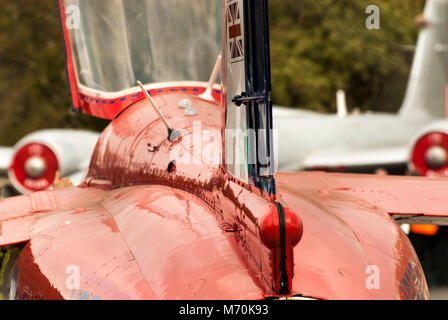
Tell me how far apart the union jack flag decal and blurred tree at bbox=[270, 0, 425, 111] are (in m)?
20.5

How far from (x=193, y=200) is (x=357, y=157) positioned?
8887 mm

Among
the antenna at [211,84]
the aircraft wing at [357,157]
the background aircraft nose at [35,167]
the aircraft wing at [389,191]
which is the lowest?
the aircraft wing at [357,157]

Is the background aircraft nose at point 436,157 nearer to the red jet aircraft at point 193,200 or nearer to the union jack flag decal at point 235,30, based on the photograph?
the red jet aircraft at point 193,200

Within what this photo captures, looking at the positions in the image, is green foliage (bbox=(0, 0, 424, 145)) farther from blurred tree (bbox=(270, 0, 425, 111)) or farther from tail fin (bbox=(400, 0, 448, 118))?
tail fin (bbox=(400, 0, 448, 118))

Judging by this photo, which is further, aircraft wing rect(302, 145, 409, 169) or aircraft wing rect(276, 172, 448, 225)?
aircraft wing rect(302, 145, 409, 169)

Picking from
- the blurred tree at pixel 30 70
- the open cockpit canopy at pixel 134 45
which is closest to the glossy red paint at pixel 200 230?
the open cockpit canopy at pixel 134 45

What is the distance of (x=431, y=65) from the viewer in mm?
14492

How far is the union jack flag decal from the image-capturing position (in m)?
2.89

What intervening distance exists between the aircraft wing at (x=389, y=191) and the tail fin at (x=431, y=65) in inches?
417

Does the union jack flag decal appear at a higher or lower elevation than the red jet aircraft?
higher

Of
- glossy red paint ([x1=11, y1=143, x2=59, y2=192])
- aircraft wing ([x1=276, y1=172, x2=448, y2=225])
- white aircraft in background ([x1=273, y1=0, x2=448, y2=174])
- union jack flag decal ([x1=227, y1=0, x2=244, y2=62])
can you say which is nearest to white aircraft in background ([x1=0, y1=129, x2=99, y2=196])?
glossy red paint ([x1=11, y1=143, x2=59, y2=192])

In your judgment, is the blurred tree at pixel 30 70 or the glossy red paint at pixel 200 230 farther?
the blurred tree at pixel 30 70

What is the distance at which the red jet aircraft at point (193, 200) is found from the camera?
9.02 ft

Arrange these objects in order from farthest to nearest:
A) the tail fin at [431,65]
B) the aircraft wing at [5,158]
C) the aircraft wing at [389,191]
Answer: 1. the tail fin at [431,65]
2. the aircraft wing at [5,158]
3. the aircraft wing at [389,191]
